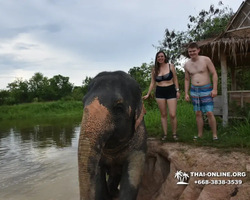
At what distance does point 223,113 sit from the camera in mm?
4902

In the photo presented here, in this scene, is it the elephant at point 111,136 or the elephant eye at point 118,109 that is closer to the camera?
the elephant at point 111,136

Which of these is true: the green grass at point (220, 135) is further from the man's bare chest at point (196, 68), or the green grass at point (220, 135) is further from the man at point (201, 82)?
the man's bare chest at point (196, 68)

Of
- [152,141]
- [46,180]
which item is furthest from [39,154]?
[152,141]

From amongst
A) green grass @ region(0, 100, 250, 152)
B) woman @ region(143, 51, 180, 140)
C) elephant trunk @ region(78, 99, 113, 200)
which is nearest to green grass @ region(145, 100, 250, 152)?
green grass @ region(0, 100, 250, 152)

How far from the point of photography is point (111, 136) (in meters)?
2.42

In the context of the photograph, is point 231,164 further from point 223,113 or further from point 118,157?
point 223,113

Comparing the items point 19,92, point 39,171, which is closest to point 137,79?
point 39,171

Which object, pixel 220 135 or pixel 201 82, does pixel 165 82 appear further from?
pixel 220 135

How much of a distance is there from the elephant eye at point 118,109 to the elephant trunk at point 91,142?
0.45 ft

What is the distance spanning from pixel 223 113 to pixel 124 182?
9.64 feet

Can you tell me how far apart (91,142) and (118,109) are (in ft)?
1.47

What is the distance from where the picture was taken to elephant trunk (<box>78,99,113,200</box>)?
207 cm

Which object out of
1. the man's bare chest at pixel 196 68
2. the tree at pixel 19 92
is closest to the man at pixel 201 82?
the man's bare chest at pixel 196 68

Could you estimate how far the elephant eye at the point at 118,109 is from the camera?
2.35 m
